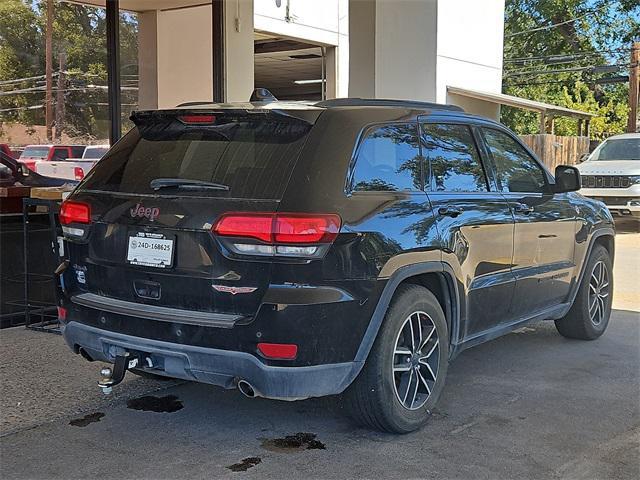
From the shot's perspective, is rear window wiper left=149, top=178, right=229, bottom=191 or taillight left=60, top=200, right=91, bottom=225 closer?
rear window wiper left=149, top=178, right=229, bottom=191

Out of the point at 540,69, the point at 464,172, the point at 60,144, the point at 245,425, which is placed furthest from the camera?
the point at 540,69

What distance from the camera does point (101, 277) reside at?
4117 mm

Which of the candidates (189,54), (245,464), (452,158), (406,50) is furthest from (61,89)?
(245,464)

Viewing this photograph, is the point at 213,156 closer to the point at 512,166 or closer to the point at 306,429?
the point at 306,429

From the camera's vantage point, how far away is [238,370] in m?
3.70

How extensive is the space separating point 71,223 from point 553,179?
3.58 metres

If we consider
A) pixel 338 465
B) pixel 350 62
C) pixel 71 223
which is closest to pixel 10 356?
pixel 71 223

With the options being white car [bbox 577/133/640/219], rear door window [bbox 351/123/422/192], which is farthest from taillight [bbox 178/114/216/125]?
white car [bbox 577/133/640/219]

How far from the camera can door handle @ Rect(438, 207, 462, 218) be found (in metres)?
4.46

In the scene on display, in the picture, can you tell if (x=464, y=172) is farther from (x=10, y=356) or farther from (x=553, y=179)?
(x=10, y=356)

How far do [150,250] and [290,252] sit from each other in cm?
77

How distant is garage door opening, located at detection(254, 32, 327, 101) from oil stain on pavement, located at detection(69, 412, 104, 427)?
11.0m

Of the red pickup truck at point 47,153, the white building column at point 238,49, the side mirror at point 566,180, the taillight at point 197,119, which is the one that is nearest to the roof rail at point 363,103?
the taillight at point 197,119

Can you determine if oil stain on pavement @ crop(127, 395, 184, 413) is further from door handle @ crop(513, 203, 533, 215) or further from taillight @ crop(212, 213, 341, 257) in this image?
door handle @ crop(513, 203, 533, 215)
